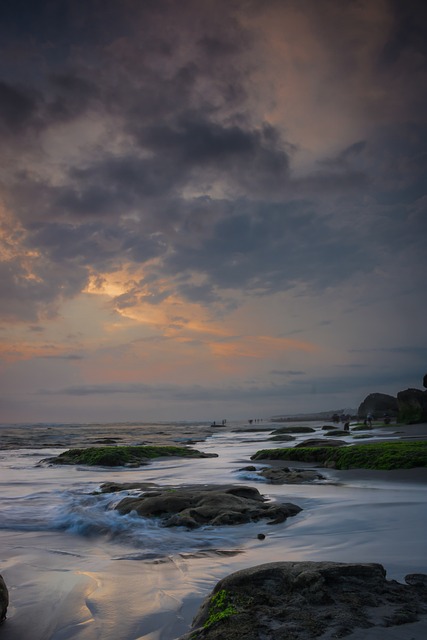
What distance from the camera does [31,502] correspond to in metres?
10.3

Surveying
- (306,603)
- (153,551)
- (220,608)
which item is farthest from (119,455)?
(306,603)

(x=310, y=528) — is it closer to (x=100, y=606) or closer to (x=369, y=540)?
(x=369, y=540)

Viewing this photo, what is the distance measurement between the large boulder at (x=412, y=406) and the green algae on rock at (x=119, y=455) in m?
21.9

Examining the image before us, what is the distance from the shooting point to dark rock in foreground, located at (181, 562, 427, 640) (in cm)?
287

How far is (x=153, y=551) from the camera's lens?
19.1 ft

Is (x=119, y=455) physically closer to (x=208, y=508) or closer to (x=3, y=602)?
(x=208, y=508)

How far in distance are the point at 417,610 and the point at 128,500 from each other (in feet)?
21.7

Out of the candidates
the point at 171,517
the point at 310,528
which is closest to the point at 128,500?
the point at 171,517

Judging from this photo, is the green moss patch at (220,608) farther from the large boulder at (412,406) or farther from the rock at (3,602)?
the large boulder at (412,406)

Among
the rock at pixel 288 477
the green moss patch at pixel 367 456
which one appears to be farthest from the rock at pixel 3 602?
the green moss patch at pixel 367 456

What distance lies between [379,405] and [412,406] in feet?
90.0

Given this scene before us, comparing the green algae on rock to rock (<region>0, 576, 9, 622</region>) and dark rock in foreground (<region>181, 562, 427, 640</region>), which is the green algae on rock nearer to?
rock (<region>0, 576, 9, 622</region>)

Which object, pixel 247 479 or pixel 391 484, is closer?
pixel 391 484

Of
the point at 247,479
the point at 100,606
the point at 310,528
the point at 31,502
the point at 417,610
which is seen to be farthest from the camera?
the point at 247,479
